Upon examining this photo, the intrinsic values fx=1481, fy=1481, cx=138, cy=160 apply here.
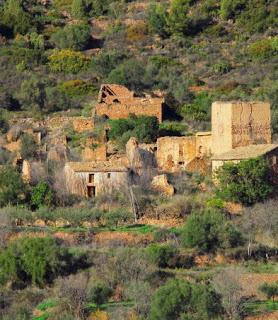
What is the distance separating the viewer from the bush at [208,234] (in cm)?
3859

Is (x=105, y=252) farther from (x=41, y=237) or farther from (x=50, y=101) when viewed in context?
(x=50, y=101)

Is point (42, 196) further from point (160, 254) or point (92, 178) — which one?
point (160, 254)

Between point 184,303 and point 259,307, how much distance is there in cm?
246

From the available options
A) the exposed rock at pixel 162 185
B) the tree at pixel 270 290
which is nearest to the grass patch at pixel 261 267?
the tree at pixel 270 290

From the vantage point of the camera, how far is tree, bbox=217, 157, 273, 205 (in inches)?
1613

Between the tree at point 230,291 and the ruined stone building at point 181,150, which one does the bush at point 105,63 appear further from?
the tree at point 230,291

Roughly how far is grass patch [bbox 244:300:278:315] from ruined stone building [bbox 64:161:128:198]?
8182 mm

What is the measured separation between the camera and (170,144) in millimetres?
45906

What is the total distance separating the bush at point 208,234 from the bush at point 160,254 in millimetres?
672

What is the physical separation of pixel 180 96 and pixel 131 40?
13.0 meters

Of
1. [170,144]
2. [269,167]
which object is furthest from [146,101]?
[269,167]

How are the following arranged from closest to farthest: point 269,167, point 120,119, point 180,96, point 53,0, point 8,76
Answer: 1. point 269,167
2. point 120,119
3. point 180,96
4. point 8,76
5. point 53,0

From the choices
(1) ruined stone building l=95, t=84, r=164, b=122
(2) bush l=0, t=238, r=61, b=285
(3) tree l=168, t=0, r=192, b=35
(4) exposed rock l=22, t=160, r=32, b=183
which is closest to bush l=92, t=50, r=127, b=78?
(3) tree l=168, t=0, r=192, b=35

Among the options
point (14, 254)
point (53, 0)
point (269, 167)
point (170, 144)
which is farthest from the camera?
point (53, 0)
